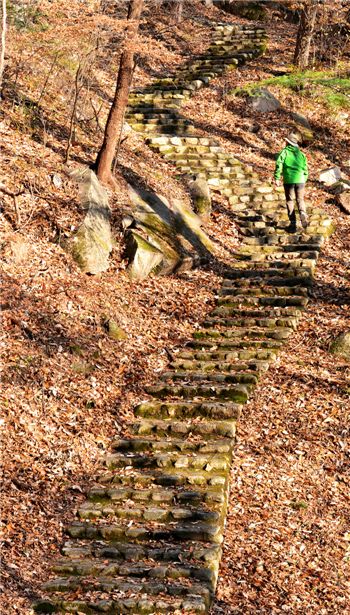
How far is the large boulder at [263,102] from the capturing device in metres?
21.1

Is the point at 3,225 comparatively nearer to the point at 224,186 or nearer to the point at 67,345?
the point at 67,345

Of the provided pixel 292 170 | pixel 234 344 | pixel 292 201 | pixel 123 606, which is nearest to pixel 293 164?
pixel 292 170

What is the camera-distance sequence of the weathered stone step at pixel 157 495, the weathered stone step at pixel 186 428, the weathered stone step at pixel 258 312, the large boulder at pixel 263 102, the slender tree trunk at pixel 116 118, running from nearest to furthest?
the weathered stone step at pixel 157 495, the weathered stone step at pixel 186 428, the weathered stone step at pixel 258 312, the slender tree trunk at pixel 116 118, the large boulder at pixel 263 102

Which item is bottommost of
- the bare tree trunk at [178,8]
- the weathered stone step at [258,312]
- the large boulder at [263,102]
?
the weathered stone step at [258,312]

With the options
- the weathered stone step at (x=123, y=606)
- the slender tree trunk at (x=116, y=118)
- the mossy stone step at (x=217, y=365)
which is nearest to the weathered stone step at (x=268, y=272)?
the slender tree trunk at (x=116, y=118)

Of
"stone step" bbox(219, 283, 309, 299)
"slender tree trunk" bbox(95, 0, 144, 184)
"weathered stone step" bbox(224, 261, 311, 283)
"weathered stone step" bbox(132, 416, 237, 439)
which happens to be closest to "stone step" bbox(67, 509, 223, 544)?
"weathered stone step" bbox(132, 416, 237, 439)

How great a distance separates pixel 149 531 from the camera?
7.66 metres

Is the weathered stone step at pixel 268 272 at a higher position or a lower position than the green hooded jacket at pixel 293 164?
lower

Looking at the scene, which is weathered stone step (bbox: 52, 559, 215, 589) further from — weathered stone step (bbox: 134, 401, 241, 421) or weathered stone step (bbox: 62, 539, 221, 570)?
weathered stone step (bbox: 134, 401, 241, 421)

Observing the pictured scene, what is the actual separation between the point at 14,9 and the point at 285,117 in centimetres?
789

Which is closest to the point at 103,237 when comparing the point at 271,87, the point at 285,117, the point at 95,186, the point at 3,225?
the point at 95,186

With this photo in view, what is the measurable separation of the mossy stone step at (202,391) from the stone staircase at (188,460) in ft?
0.05

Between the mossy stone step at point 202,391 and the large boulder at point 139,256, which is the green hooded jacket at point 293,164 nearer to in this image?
the large boulder at point 139,256

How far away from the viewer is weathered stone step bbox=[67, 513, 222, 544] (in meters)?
7.59
